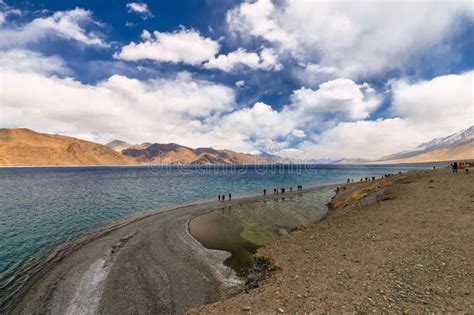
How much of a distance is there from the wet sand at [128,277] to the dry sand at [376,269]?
3.94 metres

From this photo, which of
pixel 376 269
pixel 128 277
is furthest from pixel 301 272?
pixel 128 277

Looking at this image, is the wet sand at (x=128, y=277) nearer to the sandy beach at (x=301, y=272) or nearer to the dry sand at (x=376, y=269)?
the sandy beach at (x=301, y=272)

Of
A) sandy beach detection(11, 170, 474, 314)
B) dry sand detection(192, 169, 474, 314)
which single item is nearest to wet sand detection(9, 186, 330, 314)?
sandy beach detection(11, 170, 474, 314)

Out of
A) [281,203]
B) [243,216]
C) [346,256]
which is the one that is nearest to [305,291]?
[346,256]

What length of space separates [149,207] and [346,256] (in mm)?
41447

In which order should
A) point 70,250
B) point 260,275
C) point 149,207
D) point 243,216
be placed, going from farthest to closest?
1. point 149,207
2. point 243,216
3. point 70,250
4. point 260,275

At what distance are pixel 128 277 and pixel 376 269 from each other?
17.1 meters

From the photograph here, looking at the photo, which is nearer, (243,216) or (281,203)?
(243,216)

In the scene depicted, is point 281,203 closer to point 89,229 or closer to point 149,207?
point 149,207

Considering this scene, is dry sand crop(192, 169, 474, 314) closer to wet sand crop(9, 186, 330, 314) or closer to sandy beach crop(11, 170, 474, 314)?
sandy beach crop(11, 170, 474, 314)

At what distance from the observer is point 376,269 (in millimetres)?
12477

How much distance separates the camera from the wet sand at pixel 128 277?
14.6 metres

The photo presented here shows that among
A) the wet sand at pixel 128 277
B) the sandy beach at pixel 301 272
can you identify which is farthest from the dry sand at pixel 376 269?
the wet sand at pixel 128 277

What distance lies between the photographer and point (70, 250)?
24234 millimetres
